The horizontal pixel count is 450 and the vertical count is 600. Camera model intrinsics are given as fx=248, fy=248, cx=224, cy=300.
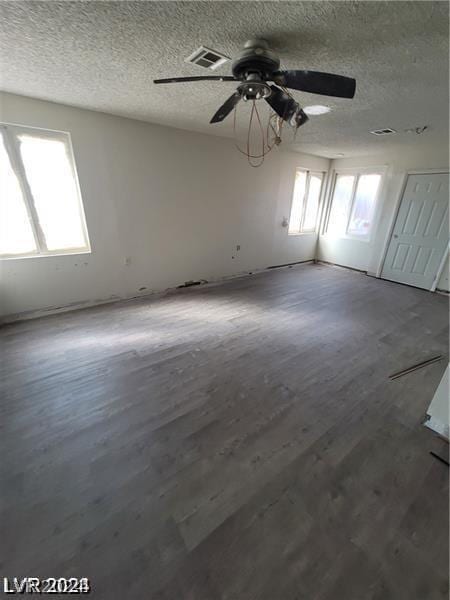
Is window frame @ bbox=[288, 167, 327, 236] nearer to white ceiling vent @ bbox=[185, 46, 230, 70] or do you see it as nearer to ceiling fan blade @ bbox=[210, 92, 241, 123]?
ceiling fan blade @ bbox=[210, 92, 241, 123]

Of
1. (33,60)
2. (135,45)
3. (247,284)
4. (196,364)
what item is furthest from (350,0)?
(247,284)

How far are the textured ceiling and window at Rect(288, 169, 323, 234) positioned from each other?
3056mm

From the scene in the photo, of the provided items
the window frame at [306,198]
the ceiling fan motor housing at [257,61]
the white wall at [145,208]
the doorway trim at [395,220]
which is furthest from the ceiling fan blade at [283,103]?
the doorway trim at [395,220]

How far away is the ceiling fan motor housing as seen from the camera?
4.87 feet

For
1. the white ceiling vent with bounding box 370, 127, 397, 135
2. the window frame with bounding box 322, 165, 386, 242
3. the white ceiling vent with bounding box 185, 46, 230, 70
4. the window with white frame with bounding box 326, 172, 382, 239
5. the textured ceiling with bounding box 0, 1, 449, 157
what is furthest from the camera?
the window with white frame with bounding box 326, 172, 382, 239

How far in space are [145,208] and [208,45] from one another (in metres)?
2.34

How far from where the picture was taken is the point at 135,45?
159cm

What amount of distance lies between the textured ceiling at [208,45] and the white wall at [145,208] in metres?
0.48

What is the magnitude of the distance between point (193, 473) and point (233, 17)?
2.55 metres

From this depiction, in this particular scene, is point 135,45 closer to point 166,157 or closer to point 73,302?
point 166,157

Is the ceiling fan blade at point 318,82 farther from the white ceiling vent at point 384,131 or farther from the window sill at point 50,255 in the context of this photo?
the window sill at point 50,255

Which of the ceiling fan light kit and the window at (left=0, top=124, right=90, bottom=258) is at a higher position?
the ceiling fan light kit

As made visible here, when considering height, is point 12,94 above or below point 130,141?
above

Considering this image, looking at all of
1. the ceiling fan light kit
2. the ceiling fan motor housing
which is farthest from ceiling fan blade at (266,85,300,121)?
the ceiling fan motor housing
